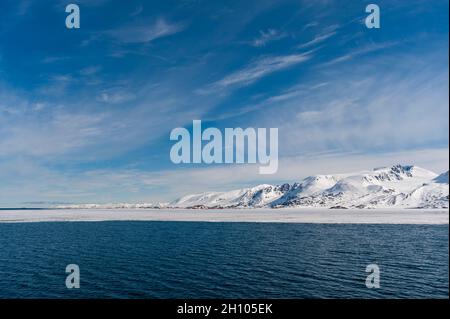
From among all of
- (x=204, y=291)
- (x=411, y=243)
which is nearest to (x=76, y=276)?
(x=204, y=291)

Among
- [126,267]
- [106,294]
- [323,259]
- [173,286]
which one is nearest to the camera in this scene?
[106,294]

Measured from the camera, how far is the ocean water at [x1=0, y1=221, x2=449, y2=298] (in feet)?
108

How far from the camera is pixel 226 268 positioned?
140 feet

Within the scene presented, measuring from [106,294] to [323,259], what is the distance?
104 ft

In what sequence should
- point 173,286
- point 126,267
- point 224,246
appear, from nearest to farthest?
point 173,286 → point 126,267 → point 224,246

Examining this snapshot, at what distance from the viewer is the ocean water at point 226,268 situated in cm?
→ 3297

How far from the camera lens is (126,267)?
142 ft

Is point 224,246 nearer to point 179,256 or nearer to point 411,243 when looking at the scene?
point 179,256

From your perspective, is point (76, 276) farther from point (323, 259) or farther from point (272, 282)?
point (323, 259)
